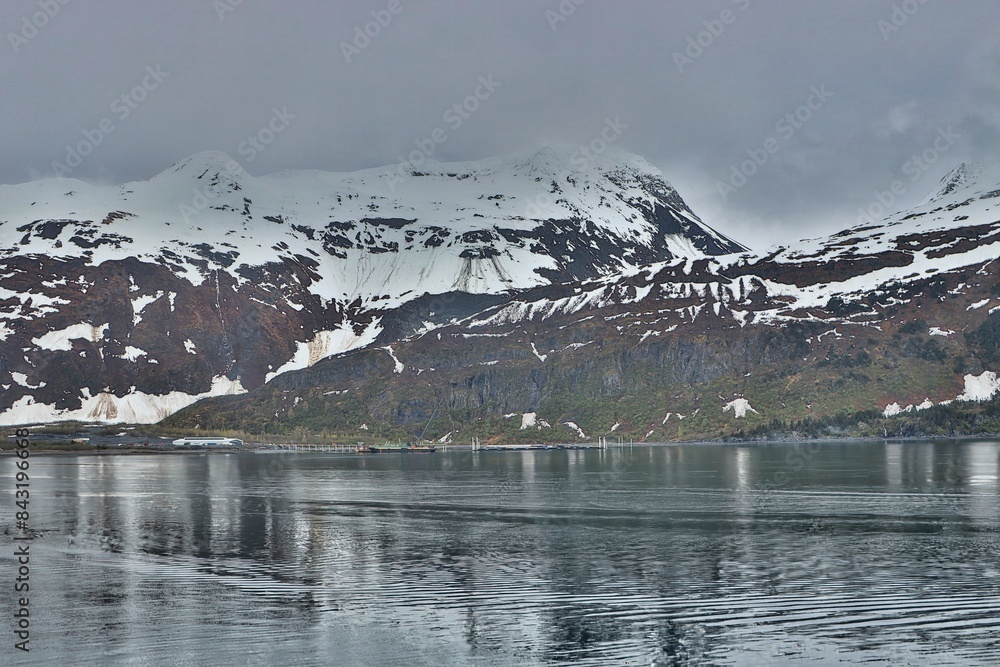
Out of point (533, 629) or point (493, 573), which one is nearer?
point (533, 629)

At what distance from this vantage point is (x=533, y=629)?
42.0 m

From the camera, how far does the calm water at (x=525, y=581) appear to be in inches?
1529

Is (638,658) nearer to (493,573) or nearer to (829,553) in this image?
(493,573)

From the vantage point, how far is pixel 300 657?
37750 millimetres

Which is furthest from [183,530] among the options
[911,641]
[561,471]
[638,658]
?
[561,471]

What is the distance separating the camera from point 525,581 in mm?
52531

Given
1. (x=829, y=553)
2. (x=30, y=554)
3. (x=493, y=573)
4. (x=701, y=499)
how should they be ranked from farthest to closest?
(x=701, y=499), (x=30, y=554), (x=829, y=553), (x=493, y=573)

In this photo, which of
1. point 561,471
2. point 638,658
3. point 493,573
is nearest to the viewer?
point 638,658

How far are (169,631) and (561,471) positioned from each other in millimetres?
124630

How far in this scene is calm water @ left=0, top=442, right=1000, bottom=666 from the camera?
38844mm

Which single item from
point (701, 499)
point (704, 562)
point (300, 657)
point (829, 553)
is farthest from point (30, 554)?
point (701, 499)

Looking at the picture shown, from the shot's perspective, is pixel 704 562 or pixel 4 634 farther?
pixel 704 562

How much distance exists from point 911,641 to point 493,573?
22.3m

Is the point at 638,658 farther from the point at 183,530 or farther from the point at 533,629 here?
the point at 183,530
